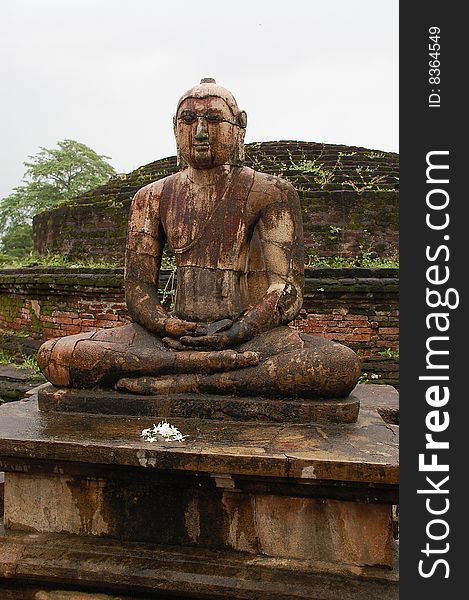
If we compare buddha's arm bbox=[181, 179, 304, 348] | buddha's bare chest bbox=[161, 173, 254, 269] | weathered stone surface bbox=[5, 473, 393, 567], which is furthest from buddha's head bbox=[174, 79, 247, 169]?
weathered stone surface bbox=[5, 473, 393, 567]

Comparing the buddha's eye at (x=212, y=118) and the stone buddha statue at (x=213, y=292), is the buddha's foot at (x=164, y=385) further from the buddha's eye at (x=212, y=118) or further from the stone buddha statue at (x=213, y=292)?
the buddha's eye at (x=212, y=118)

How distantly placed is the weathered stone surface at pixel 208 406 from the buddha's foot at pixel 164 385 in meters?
0.03

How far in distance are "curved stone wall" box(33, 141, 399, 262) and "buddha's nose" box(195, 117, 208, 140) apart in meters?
5.77

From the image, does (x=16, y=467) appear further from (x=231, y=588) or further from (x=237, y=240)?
(x=237, y=240)

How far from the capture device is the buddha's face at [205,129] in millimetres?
3068

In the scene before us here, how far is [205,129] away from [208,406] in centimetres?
144

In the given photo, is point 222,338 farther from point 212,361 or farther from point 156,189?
point 156,189

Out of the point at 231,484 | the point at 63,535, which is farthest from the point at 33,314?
the point at 231,484

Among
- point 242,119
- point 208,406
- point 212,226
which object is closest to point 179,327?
point 208,406

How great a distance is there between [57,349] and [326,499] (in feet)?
5.01

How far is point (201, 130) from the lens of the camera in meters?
3.05

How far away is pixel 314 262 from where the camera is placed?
8.25 meters

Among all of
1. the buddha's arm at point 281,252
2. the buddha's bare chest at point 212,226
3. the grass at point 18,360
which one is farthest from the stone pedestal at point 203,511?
the grass at point 18,360

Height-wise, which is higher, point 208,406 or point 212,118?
point 212,118
